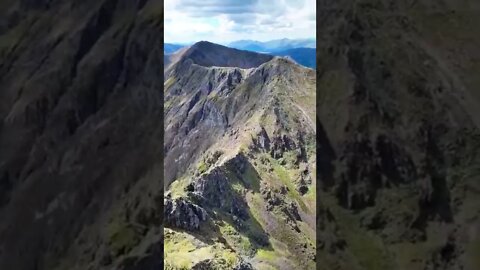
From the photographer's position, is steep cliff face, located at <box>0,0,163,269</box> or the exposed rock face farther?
the exposed rock face

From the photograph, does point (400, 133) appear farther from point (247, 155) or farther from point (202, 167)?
point (247, 155)

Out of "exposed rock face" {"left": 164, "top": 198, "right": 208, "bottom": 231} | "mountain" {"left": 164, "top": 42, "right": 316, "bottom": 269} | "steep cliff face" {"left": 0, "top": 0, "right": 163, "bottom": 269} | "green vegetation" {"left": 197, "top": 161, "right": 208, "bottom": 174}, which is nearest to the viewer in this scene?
"steep cliff face" {"left": 0, "top": 0, "right": 163, "bottom": 269}

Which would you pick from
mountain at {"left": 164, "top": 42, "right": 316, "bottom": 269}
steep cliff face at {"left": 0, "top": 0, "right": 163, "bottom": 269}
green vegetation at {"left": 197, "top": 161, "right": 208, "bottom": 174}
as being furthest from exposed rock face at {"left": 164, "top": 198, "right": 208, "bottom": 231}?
steep cliff face at {"left": 0, "top": 0, "right": 163, "bottom": 269}

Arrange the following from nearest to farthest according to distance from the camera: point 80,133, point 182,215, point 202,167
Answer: point 80,133 < point 182,215 < point 202,167

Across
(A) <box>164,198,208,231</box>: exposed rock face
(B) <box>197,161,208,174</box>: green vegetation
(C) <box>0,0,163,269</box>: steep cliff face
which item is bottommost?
(A) <box>164,198,208,231</box>: exposed rock face

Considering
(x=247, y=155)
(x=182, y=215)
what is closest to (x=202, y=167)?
(x=247, y=155)

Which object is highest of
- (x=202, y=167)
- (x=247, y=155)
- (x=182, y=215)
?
(x=247, y=155)

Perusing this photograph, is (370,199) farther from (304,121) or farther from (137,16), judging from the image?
(304,121)

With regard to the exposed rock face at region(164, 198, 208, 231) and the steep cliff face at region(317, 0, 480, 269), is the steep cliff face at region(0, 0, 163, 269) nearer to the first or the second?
the steep cliff face at region(317, 0, 480, 269)

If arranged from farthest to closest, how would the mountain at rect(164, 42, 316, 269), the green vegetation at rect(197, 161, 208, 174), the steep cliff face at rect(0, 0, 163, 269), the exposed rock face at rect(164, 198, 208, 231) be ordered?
the green vegetation at rect(197, 161, 208, 174) → the mountain at rect(164, 42, 316, 269) → the exposed rock face at rect(164, 198, 208, 231) → the steep cliff face at rect(0, 0, 163, 269)
